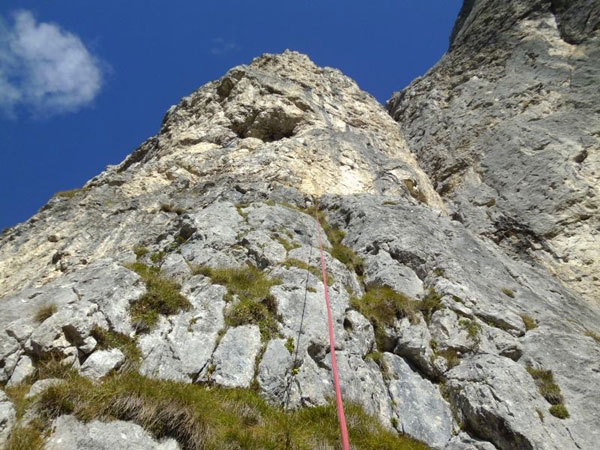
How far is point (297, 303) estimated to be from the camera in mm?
10203

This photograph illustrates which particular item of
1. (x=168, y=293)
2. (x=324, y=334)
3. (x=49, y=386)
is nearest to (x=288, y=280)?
(x=324, y=334)

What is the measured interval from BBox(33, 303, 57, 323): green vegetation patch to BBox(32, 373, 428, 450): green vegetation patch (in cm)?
203

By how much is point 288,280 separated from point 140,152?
19.4 metres

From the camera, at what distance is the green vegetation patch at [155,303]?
8.76 m

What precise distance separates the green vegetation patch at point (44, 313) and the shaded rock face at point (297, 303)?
4cm

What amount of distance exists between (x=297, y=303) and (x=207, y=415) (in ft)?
13.1

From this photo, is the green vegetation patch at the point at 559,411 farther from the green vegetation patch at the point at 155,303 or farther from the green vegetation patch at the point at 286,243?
the green vegetation patch at the point at 155,303

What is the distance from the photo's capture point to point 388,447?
728 cm

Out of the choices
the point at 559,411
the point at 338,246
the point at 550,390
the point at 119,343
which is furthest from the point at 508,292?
the point at 119,343

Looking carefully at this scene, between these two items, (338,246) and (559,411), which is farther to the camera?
(338,246)

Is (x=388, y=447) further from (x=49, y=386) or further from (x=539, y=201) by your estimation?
(x=539, y=201)

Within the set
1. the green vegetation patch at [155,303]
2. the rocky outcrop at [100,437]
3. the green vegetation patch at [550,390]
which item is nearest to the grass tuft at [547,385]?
the green vegetation patch at [550,390]

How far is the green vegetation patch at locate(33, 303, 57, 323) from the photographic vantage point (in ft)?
26.9

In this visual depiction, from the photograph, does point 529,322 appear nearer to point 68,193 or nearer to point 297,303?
point 297,303
